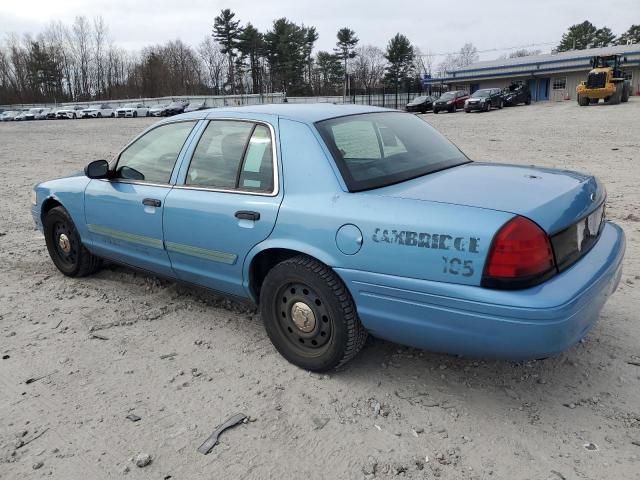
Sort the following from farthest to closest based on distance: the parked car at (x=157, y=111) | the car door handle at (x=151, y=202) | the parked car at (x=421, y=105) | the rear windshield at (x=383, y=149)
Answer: the parked car at (x=157, y=111) → the parked car at (x=421, y=105) → the car door handle at (x=151, y=202) → the rear windshield at (x=383, y=149)

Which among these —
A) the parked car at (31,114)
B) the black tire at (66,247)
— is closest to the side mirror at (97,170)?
the black tire at (66,247)

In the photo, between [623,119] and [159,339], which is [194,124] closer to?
[159,339]

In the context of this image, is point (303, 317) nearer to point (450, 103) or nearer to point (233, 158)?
point (233, 158)

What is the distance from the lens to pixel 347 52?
243 feet

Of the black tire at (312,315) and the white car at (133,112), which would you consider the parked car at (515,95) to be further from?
the black tire at (312,315)

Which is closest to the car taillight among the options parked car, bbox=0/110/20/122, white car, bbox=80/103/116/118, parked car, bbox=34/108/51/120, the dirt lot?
the dirt lot

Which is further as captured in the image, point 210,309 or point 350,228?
point 210,309

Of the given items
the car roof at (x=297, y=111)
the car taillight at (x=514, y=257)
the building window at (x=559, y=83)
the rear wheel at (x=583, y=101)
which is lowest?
the car taillight at (x=514, y=257)

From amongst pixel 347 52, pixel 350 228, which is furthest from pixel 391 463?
pixel 347 52

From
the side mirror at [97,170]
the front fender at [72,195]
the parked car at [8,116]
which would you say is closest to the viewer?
the side mirror at [97,170]

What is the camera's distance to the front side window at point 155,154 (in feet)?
12.5

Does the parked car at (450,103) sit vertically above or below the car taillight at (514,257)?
above

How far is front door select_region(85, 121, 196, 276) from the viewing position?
3.79 m

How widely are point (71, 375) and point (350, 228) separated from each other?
1999 millimetres
